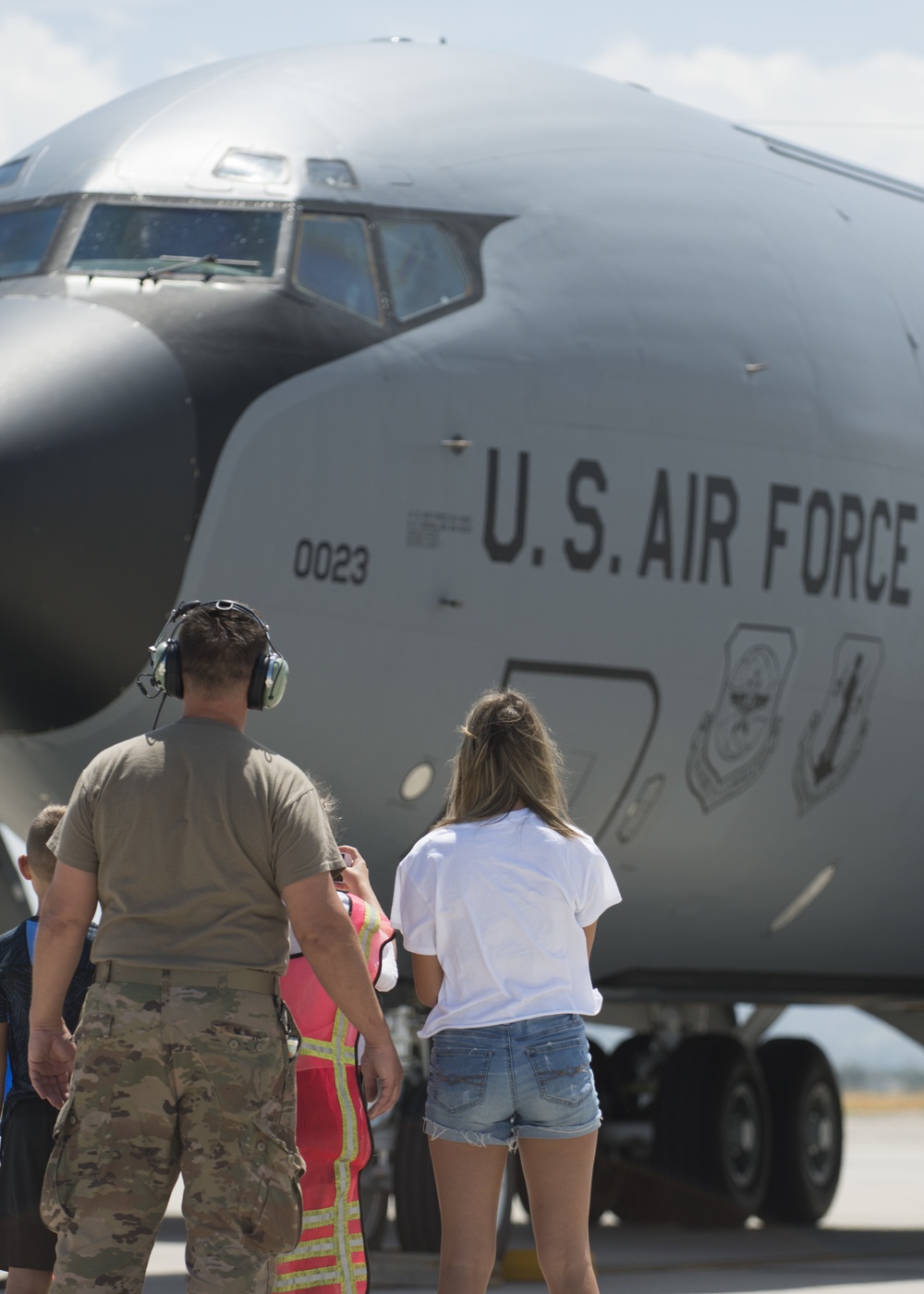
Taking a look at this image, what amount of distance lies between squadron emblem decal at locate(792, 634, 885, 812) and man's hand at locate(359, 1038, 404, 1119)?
18.0 ft

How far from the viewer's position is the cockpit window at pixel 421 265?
909 cm

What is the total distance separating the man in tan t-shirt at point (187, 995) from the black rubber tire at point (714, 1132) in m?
8.81

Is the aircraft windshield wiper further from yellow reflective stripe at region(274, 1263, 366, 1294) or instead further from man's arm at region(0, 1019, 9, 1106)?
yellow reflective stripe at region(274, 1263, 366, 1294)

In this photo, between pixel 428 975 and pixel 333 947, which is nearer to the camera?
pixel 333 947

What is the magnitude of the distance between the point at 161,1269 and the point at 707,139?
254 inches

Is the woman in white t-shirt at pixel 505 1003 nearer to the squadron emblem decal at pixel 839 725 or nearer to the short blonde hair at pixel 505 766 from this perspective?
the short blonde hair at pixel 505 766

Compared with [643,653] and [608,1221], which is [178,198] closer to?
[643,653]

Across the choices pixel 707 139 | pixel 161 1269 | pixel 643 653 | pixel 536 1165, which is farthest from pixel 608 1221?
pixel 536 1165

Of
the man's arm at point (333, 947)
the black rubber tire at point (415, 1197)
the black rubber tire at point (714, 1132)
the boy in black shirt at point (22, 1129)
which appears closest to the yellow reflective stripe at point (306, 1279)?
the man's arm at point (333, 947)

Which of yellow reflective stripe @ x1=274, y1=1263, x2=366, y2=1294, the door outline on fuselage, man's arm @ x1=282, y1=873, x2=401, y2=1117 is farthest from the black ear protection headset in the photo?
the door outline on fuselage

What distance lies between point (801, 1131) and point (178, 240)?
7.76 m

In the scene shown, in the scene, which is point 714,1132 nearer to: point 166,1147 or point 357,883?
point 357,883

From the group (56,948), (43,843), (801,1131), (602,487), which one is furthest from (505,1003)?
(801,1131)

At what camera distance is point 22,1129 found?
544 cm
